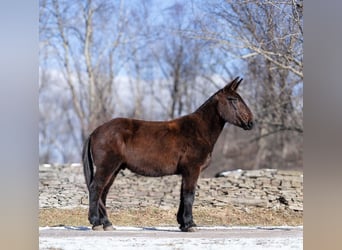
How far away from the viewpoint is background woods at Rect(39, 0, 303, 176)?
4.50m

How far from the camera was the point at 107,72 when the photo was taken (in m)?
4.54

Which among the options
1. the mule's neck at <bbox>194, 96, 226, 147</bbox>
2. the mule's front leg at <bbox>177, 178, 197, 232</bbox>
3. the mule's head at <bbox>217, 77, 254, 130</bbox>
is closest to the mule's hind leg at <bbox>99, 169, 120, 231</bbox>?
the mule's front leg at <bbox>177, 178, 197, 232</bbox>

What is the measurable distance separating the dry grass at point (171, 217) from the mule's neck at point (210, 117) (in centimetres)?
45

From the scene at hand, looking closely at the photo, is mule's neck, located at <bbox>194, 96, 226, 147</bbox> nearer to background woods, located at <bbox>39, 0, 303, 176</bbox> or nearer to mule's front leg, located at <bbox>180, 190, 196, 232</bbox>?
background woods, located at <bbox>39, 0, 303, 176</bbox>

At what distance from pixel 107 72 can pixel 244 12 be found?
0.98 m

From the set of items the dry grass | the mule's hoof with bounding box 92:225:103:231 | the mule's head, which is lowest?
the mule's hoof with bounding box 92:225:103:231

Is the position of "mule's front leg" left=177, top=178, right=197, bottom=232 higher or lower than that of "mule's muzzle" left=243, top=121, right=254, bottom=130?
lower

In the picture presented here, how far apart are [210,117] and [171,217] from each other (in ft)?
2.21

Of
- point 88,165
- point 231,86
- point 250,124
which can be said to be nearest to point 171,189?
point 88,165

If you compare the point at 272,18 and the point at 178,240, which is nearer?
the point at 178,240

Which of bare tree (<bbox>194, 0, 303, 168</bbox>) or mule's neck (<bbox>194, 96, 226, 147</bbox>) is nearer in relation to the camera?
mule's neck (<bbox>194, 96, 226, 147</bbox>)

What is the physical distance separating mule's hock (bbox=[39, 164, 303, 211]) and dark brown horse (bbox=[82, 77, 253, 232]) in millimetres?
70
